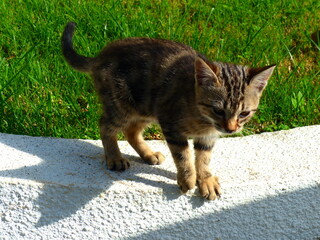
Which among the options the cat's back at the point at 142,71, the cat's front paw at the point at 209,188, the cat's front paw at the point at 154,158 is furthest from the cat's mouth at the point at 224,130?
the cat's front paw at the point at 154,158

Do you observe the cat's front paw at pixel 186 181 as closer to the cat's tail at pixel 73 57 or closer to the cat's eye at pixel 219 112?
the cat's eye at pixel 219 112

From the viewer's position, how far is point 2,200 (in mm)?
2969

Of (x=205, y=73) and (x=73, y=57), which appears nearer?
(x=205, y=73)

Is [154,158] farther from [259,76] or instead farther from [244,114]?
[259,76]

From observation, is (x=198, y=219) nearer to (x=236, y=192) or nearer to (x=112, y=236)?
(x=236, y=192)

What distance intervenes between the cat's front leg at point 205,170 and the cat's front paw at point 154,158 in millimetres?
327

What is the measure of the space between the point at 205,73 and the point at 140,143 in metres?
0.83

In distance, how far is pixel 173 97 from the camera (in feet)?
10.3

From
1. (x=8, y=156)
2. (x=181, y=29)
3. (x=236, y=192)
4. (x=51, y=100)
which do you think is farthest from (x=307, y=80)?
(x=8, y=156)

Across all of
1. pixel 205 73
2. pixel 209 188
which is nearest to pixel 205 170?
pixel 209 188

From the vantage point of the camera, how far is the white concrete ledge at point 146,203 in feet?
9.79

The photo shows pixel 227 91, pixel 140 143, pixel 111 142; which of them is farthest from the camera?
pixel 140 143

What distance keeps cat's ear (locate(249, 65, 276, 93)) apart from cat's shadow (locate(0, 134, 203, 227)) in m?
0.74

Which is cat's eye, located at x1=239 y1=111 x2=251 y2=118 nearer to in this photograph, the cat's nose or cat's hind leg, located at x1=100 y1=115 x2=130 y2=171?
the cat's nose
